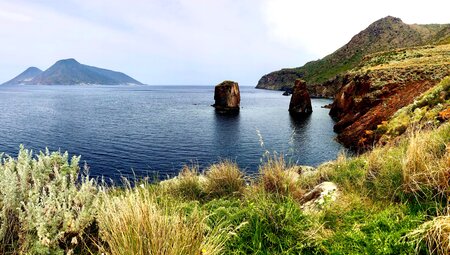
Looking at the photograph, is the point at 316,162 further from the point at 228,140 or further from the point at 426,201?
the point at 426,201

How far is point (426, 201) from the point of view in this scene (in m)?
4.45

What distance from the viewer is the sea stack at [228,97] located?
75.3 m

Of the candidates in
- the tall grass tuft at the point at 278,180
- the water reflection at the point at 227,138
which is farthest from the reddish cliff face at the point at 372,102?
the tall grass tuft at the point at 278,180

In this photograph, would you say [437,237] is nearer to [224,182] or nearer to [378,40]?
[224,182]

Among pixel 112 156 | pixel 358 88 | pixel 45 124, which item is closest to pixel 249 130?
pixel 358 88

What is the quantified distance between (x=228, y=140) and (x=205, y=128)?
33.3 feet

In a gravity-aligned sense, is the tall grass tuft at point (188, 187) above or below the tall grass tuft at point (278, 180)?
below

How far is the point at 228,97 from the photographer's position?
75875 millimetres

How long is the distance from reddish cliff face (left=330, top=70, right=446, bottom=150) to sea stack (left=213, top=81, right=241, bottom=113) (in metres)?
36.0

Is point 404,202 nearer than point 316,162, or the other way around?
point 404,202

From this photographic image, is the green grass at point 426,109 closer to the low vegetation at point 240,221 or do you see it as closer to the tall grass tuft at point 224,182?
the low vegetation at point 240,221

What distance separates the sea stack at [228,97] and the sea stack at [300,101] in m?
15.7

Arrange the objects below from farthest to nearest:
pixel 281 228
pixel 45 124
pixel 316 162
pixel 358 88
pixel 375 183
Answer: pixel 45 124
pixel 358 88
pixel 316 162
pixel 375 183
pixel 281 228

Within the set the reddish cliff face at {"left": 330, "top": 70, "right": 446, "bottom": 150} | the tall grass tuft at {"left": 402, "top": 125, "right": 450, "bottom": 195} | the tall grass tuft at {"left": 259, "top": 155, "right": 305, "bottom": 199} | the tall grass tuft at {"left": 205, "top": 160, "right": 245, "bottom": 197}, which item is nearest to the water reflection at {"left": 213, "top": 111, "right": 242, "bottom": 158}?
the reddish cliff face at {"left": 330, "top": 70, "right": 446, "bottom": 150}
